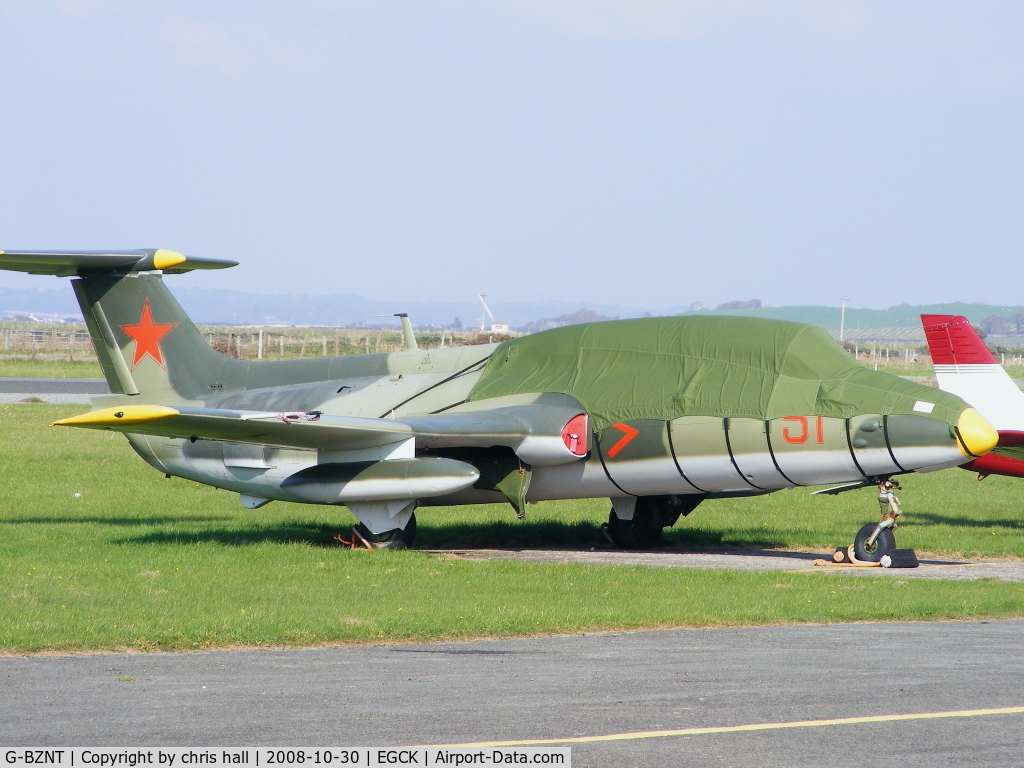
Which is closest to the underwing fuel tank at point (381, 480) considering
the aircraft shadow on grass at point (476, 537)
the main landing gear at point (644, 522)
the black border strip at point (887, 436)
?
the aircraft shadow on grass at point (476, 537)

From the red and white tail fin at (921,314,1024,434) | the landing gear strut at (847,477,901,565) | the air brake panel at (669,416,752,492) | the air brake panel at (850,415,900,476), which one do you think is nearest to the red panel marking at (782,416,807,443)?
the air brake panel at (850,415,900,476)

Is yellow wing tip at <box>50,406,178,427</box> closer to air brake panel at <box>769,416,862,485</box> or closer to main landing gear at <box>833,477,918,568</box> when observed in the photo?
air brake panel at <box>769,416,862,485</box>

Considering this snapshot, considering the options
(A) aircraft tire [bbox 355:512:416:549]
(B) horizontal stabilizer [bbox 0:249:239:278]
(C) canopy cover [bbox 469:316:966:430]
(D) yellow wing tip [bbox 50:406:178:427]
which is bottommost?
(A) aircraft tire [bbox 355:512:416:549]

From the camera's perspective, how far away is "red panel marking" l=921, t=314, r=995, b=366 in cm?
1869

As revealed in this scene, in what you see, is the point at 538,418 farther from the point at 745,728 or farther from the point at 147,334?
the point at 745,728

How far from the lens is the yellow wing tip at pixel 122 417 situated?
13.0 metres

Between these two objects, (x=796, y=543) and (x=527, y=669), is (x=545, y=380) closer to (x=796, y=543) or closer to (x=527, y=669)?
(x=796, y=543)

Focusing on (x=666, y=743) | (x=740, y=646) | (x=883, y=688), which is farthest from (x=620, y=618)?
(x=666, y=743)

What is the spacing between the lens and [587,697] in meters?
7.86

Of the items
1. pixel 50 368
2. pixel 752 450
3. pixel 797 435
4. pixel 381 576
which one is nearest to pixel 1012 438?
pixel 797 435

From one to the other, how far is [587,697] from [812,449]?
7.64m

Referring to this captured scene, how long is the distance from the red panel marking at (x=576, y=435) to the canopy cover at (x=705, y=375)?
21cm

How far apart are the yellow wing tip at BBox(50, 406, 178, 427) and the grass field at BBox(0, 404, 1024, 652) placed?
179 centimetres

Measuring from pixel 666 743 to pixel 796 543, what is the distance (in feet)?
37.1
